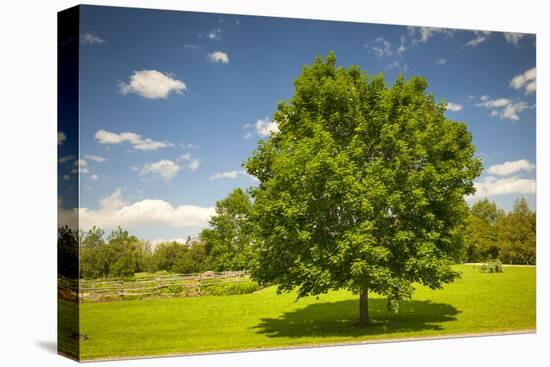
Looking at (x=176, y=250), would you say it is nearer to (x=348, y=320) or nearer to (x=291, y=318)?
(x=291, y=318)

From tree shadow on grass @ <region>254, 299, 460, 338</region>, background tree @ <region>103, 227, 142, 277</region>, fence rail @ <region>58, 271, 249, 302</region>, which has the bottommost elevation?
tree shadow on grass @ <region>254, 299, 460, 338</region>

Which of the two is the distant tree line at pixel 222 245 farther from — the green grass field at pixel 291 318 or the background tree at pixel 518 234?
the green grass field at pixel 291 318

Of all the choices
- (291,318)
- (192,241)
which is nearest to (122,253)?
(192,241)

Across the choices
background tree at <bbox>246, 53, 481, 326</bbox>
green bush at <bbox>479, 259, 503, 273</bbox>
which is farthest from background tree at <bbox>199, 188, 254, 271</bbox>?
green bush at <bbox>479, 259, 503, 273</bbox>

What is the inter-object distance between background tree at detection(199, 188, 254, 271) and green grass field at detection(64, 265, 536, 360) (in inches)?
62.6

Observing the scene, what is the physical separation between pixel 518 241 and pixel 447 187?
16.3 feet

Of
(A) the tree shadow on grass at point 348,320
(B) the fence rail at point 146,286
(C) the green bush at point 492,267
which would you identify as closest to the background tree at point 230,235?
(B) the fence rail at point 146,286

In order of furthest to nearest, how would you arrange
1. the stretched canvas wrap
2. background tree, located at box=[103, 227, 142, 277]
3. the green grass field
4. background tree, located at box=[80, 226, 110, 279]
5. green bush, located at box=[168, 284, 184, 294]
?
green bush, located at box=[168, 284, 184, 294] → background tree, located at box=[103, 227, 142, 277] → the green grass field → the stretched canvas wrap → background tree, located at box=[80, 226, 110, 279]

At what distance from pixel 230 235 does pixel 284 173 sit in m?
4.94

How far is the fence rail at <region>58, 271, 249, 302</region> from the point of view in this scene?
699 inches

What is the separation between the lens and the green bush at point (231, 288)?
2511 centimetres

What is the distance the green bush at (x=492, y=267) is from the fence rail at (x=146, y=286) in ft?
31.6

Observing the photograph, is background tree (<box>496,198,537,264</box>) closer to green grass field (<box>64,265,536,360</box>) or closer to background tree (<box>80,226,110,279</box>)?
green grass field (<box>64,265,536,360</box>)

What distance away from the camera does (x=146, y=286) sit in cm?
2336
